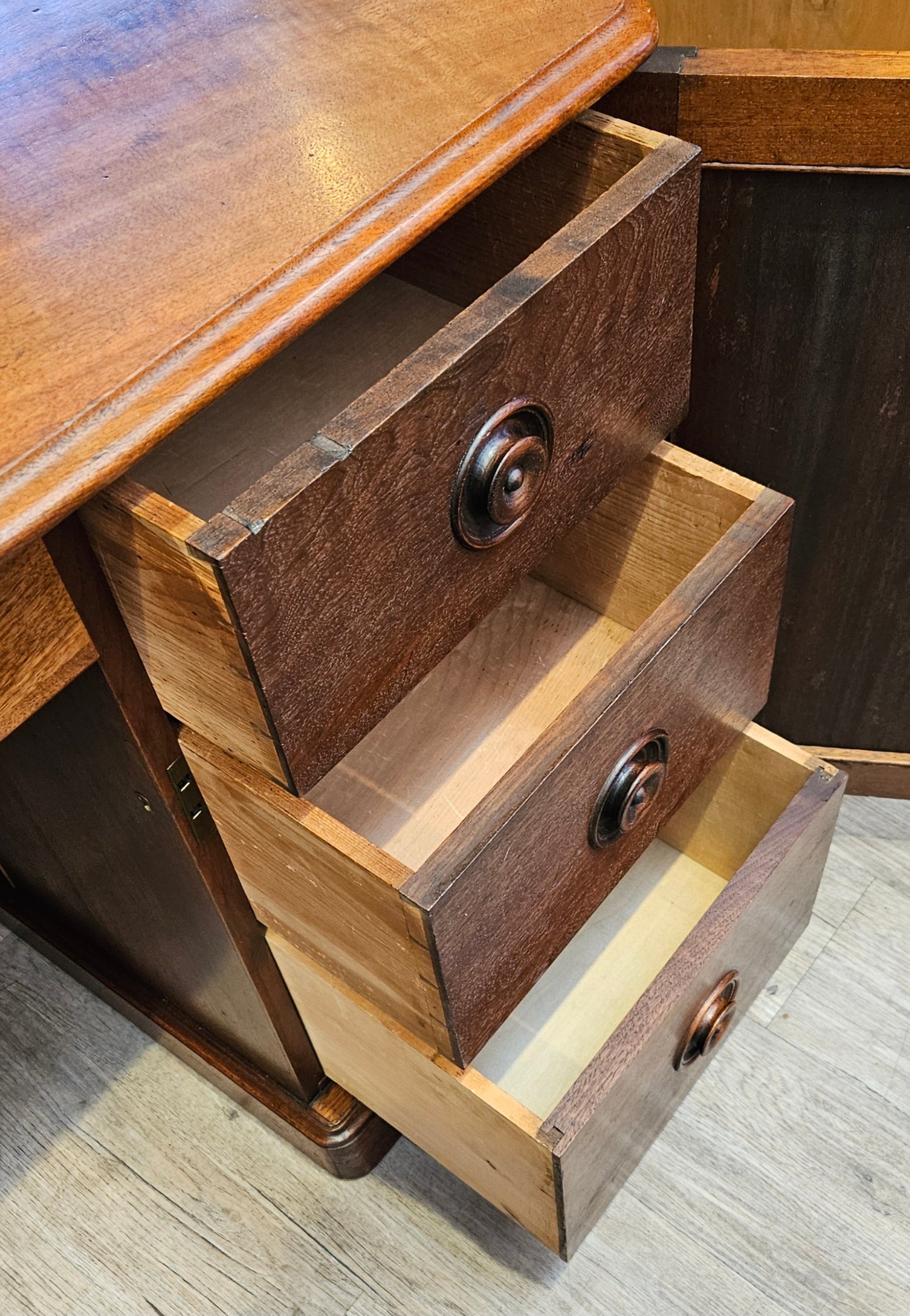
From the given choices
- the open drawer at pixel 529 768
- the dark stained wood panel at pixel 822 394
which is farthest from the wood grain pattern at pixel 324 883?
the dark stained wood panel at pixel 822 394

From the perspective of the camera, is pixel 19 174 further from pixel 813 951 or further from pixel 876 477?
pixel 813 951

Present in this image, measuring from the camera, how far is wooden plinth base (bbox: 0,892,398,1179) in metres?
0.86

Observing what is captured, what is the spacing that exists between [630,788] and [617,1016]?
240 millimetres

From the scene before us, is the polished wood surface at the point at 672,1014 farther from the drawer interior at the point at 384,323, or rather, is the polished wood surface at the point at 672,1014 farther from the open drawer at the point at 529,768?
the drawer interior at the point at 384,323

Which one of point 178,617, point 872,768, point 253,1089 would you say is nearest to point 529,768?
point 178,617

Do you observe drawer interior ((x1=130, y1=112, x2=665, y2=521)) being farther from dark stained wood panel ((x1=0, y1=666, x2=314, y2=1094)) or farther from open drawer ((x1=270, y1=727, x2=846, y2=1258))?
open drawer ((x1=270, y1=727, x2=846, y2=1258))

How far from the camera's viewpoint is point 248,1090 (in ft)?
2.92

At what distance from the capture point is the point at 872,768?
1020mm

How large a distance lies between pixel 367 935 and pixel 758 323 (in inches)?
16.8

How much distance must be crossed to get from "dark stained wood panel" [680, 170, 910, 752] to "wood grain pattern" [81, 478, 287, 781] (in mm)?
401

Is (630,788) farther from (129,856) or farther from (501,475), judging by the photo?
(129,856)

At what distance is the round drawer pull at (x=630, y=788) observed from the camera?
2.00ft

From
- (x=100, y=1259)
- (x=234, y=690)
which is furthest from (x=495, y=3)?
(x=100, y=1259)

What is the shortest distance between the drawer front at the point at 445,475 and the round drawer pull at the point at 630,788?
11 cm
